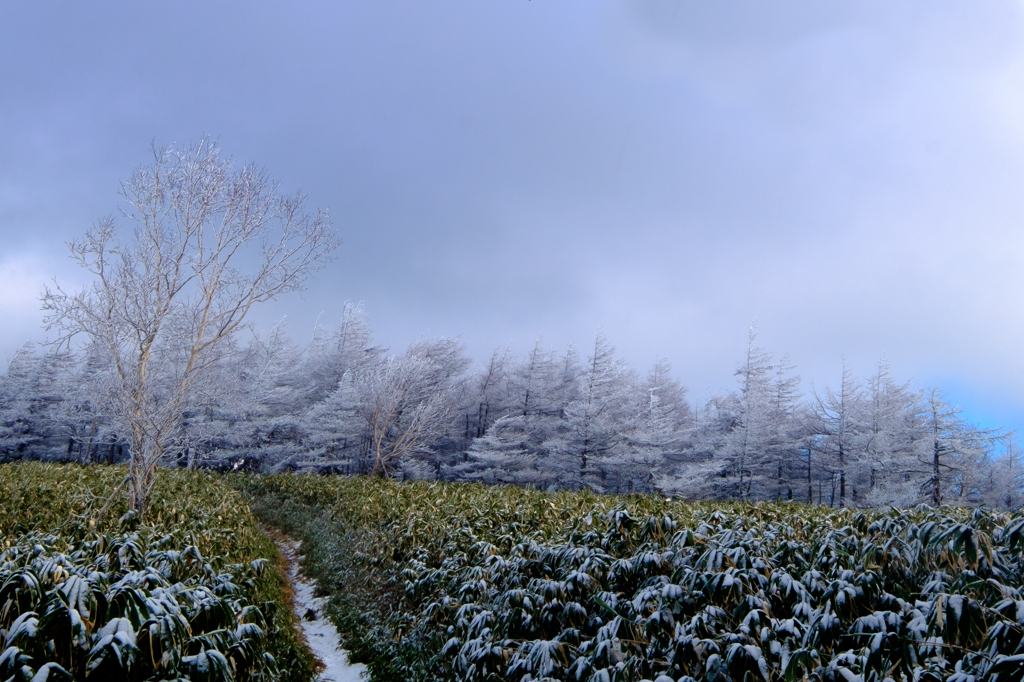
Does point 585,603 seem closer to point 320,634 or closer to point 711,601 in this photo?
point 711,601

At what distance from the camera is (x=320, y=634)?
23.9 ft

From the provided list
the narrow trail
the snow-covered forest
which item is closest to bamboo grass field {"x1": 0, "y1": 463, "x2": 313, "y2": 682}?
the narrow trail

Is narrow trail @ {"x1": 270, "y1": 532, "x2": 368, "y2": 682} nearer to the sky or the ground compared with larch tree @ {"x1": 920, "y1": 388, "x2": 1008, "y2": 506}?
nearer to the ground

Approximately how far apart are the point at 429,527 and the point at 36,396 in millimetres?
42290

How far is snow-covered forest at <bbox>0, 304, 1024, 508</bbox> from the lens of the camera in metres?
25.4

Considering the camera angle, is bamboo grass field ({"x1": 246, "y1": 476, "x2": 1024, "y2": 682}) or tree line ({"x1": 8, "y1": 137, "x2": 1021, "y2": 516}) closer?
bamboo grass field ({"x1": 246, "y1": 476, "x2": 1024, "y2": 682})

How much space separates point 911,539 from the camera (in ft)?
10.3

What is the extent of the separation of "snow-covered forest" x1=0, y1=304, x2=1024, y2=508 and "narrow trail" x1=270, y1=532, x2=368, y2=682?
623 inches

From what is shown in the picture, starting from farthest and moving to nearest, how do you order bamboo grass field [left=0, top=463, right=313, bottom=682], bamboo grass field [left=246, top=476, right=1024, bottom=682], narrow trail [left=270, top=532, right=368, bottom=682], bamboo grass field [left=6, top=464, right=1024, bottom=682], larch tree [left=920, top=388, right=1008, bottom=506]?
larch tree [left=920, top=388, right=1008, bottom=506] < narrow trail [left=270, top=532, right=368, bottom=682] < bamboo grass field [left=246, top=476, right=1024, bottom=682] < bamboo grass field [left=6, top=464, right=1024, bottom=682] < bamboo grass field [left=0, top=463, right=313, bottom=682]

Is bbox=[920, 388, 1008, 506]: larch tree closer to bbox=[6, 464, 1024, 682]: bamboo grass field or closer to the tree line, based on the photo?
the tree line

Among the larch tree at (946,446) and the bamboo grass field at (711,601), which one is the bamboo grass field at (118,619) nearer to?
the bamboo grass field at (711,601)

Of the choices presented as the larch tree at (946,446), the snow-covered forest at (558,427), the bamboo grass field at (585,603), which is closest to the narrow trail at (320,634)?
the bamboo grass field at (585,603)

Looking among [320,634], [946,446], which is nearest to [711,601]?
[320,634]

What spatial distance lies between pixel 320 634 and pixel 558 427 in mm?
25042
